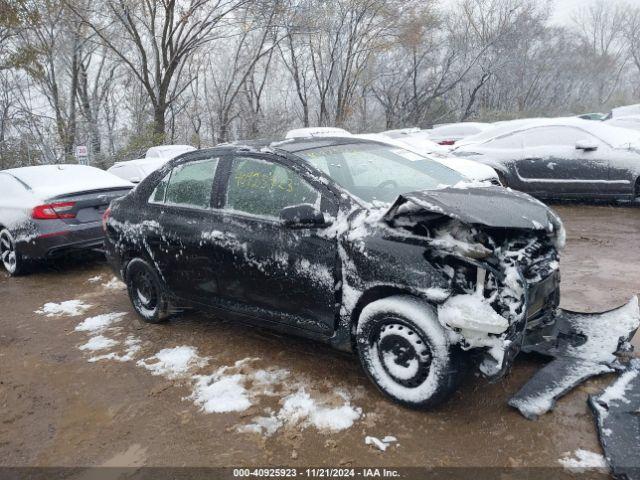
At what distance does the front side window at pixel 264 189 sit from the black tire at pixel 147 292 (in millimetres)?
1204

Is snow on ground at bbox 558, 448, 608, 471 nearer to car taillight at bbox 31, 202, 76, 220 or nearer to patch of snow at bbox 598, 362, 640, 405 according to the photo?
patch of snow at bbox 598, 362, 640, 405

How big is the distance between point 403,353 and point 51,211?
498 cm

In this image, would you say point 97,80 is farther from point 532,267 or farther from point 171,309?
point 532,267

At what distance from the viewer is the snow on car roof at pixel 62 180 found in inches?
244

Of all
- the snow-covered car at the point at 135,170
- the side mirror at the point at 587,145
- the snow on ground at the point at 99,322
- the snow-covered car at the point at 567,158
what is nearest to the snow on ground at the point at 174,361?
the snow on ground at the point at 99,322

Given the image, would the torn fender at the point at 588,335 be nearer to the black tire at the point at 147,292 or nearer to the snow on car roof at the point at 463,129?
the black tire at the point at 147,292

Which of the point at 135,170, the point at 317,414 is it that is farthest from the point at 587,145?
the point at 135,170

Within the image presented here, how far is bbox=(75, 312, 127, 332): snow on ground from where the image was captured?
4.60 m

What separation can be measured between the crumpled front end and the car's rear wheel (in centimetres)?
555

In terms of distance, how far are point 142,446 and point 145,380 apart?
790mm

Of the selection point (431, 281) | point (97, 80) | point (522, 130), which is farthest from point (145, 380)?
point (97, 80)

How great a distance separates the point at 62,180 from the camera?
6.52 m

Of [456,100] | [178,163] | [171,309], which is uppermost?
[456,100]

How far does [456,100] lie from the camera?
35062 millimetres
